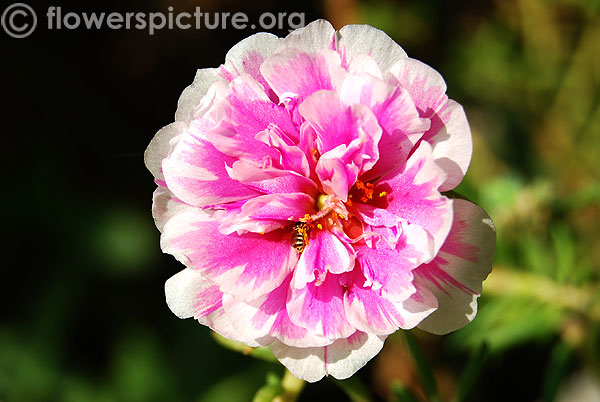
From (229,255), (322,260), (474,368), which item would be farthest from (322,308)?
(474,368)

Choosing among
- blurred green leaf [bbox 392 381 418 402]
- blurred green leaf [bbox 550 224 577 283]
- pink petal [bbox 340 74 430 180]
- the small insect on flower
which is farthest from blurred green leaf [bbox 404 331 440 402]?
blurred green leaf [bbox 550 224 577 283]

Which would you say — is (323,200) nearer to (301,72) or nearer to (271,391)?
(301,72)

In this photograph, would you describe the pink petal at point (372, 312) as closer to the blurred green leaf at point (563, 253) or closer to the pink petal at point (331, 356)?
the pink petal at point (331, 356)

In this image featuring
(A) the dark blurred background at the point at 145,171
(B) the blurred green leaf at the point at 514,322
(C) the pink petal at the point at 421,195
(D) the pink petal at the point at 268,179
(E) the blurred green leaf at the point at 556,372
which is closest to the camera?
(C) the pink petal at the point at 421,195

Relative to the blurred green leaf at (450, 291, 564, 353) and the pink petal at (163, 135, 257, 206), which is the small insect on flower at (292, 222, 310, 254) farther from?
the blurred green leaf at (450, 291, 564, 353)

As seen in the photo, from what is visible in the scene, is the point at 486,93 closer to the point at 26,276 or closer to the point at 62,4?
the point at 62,4

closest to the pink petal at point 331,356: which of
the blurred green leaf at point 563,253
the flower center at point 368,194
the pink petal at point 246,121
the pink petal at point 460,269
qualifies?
the pink petal at point 460,269
